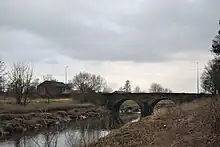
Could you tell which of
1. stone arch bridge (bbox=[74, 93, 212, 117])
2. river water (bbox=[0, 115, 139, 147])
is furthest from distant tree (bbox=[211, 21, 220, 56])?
river water (bbox=[0, 115, 139, 147])

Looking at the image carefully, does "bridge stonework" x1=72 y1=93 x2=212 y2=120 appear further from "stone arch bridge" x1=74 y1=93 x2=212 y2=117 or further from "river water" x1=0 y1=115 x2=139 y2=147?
"river water" x1=0 y1=115 x2=139 y2=147

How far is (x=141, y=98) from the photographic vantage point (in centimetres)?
8706

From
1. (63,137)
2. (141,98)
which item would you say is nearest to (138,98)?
(141,98)

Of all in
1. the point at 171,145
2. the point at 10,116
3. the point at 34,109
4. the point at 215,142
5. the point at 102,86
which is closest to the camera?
the point at 215,142

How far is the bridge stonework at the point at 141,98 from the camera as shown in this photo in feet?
264

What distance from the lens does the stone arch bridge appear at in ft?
265

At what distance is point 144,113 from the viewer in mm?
81812

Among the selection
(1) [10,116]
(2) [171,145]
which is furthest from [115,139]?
(1) [10,116]

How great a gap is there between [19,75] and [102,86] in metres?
61.5

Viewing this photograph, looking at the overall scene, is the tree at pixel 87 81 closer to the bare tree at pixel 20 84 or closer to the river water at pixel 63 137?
the bare tree at pixel 20 84

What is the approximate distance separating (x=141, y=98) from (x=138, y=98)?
978mm

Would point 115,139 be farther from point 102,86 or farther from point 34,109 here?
point 102,86

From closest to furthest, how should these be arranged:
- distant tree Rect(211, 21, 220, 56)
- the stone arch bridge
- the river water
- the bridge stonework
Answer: the river water
distant tree Rect(211, 21, 220, 56)
the bridge stonework
the stone arch bridge

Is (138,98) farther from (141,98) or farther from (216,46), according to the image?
(216,46)
